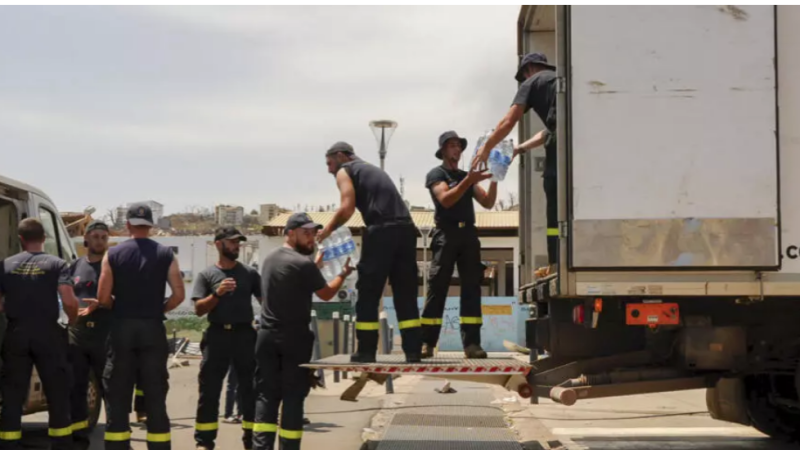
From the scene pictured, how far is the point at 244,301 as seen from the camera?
800 centimetres

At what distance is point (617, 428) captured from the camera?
10398mm

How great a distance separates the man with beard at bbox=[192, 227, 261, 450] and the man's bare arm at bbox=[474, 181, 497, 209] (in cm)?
210

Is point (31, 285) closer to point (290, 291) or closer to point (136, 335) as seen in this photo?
point (136, 335)

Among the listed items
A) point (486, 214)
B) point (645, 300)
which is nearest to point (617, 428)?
point (645, 300)

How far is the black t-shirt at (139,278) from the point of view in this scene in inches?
268

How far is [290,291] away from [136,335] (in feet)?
3.81

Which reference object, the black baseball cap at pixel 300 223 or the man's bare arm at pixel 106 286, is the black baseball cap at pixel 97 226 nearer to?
the man's bare arm at pixel 106 286

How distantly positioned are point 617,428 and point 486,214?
2741cm

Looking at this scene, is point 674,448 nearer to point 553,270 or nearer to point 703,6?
point 553,270

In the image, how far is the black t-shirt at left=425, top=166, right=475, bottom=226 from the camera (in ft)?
25.1

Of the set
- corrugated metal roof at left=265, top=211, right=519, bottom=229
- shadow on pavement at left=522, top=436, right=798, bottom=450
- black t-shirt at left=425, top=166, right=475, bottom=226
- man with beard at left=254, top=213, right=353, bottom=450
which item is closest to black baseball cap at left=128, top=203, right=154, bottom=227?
man with beard at left=254, top=213, right=353, bottom=450

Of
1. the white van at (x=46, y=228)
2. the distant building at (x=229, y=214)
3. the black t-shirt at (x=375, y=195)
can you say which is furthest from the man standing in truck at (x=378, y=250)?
the distant building at (x=229, y=214)

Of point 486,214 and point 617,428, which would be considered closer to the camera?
point 617,428

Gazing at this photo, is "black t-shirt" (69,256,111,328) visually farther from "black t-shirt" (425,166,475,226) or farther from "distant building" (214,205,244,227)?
"distant building" (214,205,244,227)
